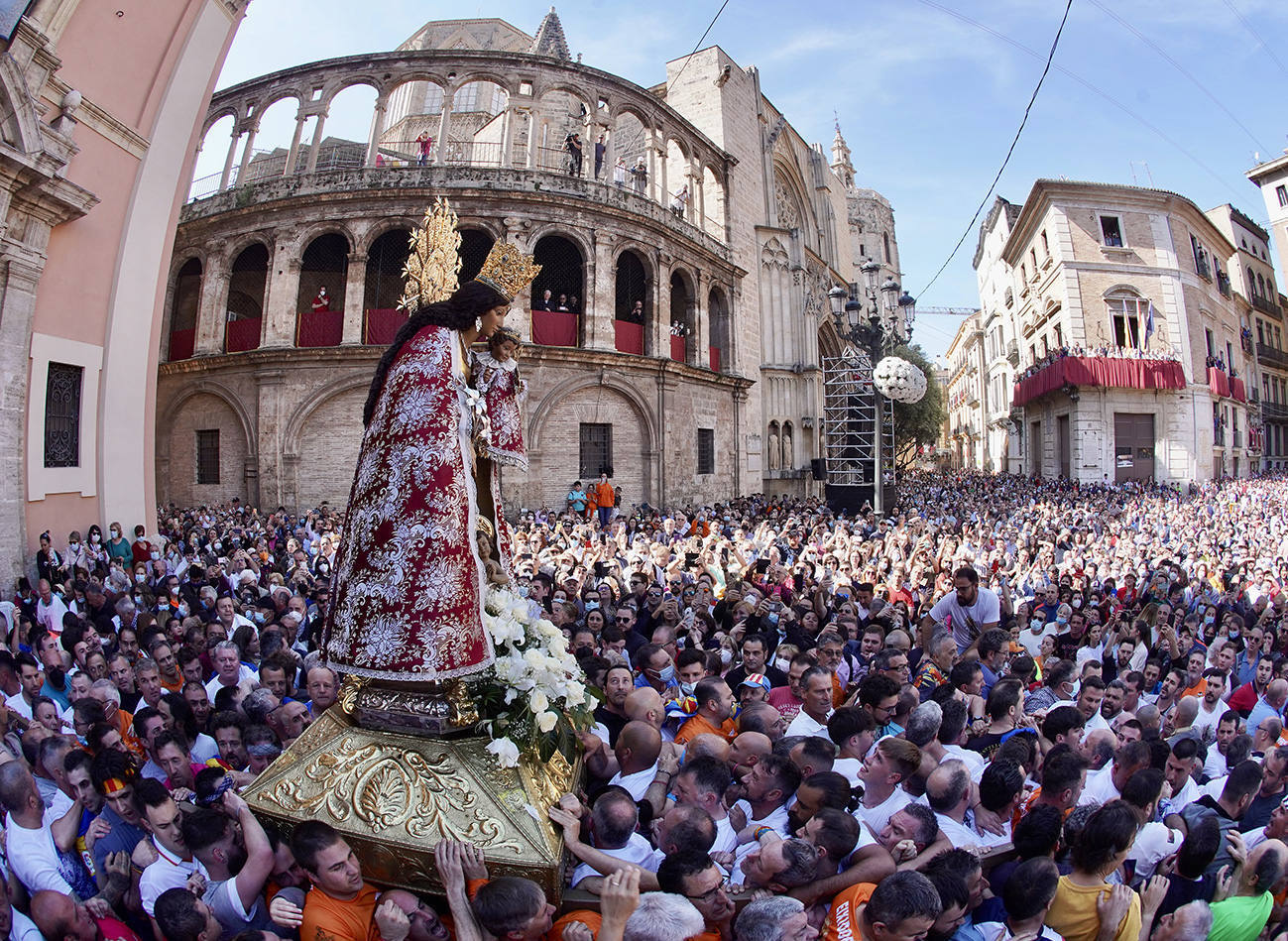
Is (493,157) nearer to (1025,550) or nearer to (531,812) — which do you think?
(1025,550)

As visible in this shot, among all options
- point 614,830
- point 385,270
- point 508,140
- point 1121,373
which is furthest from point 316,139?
point 1121,373

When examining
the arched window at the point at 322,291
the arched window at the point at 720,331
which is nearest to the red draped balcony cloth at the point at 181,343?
the arched window at the point at 322,291

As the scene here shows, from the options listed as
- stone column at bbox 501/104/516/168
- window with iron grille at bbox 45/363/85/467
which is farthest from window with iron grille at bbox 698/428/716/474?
window with iron grille at bbox 45/363/85/467

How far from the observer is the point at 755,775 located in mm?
3521

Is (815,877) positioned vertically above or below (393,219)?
below

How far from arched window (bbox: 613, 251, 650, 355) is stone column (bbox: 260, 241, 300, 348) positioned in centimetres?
831

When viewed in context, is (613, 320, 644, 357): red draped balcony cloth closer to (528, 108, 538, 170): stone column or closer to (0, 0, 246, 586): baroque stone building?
(528, 108, 538, 170): stone column

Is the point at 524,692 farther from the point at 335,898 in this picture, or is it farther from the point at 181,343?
the point at 181,343

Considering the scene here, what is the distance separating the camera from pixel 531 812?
117 inches

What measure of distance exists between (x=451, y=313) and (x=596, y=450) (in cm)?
1698

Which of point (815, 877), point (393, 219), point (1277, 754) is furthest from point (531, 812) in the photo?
point (393, 219)

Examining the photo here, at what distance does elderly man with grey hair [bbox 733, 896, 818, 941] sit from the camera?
2.39 m

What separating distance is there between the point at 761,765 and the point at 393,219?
1847 centimetres

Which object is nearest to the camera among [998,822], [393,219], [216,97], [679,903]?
[679,903]
